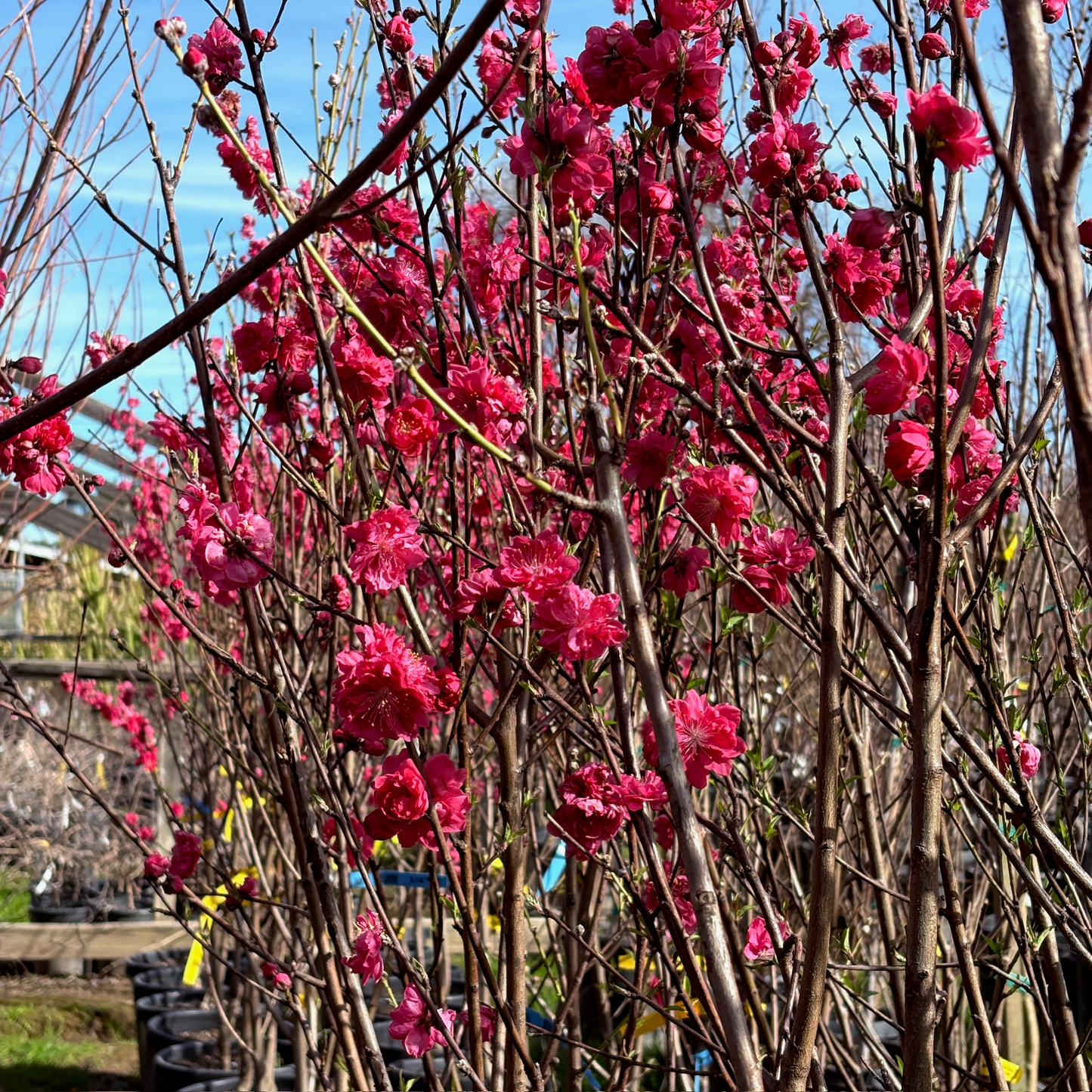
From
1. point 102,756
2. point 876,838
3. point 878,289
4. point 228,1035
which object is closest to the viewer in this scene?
point 878,289

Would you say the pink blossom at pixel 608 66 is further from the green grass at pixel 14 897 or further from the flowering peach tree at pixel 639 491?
the green grass at pixel 14 897

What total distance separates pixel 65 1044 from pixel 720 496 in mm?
6138

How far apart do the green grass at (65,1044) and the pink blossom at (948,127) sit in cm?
599

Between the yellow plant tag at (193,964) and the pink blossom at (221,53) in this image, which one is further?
the yellow plant tag at (193,964)

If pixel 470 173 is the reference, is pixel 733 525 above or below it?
below

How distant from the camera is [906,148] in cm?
197

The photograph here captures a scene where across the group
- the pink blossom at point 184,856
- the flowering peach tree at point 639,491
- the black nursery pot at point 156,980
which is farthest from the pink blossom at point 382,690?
the black nursery pot at point 156,980

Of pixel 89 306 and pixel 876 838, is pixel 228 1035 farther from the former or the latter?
pixel 876 838

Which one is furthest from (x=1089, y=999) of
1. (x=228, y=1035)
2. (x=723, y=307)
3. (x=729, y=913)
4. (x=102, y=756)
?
(x=102, y=756)

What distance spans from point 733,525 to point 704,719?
0.94ft

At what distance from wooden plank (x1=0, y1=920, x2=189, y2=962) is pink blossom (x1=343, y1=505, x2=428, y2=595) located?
20.1ft

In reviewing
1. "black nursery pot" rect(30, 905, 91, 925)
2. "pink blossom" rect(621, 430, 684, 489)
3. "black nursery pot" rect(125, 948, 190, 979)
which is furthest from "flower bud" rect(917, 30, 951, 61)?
"black nursery pot" rect(30, 905, 91, 925)

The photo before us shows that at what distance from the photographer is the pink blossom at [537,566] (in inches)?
59.3

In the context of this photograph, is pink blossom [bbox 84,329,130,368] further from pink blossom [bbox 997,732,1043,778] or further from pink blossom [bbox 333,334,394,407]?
pink blossom [bbox 997,732,1043,778]
